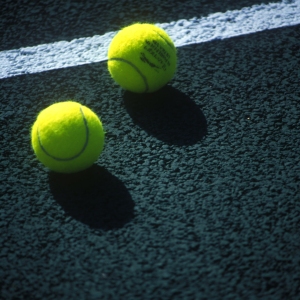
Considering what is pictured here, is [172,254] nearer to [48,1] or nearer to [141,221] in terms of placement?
[141,221]

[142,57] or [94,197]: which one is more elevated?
[142,57]

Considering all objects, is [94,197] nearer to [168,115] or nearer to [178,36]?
[168,115]

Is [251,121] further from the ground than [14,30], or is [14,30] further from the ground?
[14,30]

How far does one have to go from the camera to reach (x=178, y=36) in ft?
11.4

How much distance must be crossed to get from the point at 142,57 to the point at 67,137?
744 mm

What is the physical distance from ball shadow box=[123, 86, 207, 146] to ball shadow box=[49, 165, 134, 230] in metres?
0.41

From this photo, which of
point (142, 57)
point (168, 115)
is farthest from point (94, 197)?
point (142, 57)

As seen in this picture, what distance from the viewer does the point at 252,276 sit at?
2.00 metres

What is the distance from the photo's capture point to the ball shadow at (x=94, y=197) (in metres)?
2.27

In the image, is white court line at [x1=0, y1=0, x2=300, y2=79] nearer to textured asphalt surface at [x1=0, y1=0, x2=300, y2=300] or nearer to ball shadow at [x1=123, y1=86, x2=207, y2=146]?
textured asphalt surface at [x1=0, y1=0, x2=300, y2=300]

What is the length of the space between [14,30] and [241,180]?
79.2 inches

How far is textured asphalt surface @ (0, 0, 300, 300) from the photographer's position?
6.63 ft

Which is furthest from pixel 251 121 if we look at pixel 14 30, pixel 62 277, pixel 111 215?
pixel 14 30

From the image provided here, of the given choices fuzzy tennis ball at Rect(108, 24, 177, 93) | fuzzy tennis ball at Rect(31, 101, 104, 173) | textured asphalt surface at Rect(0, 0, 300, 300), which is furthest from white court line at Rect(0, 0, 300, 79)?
fuzzy tennis ball at Rect(31, 101, 104, 173)
